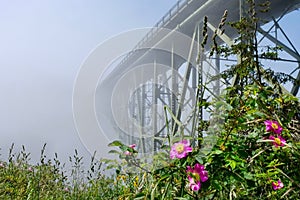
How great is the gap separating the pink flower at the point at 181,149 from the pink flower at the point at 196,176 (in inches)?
1.8

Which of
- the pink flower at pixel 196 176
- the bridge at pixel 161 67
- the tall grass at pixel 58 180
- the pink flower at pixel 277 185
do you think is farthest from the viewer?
Answer: the bridge at pixel 161 67

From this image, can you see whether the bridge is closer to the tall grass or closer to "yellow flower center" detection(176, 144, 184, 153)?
the tall grass

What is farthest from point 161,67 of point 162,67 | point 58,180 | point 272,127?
point 272,127

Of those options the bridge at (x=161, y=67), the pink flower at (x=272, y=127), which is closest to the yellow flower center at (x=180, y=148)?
the pink flower at (x=272, y=127)

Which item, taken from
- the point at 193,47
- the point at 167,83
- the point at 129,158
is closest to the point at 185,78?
the point at 193,47

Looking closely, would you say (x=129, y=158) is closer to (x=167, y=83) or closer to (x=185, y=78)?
(x=185, y=78)

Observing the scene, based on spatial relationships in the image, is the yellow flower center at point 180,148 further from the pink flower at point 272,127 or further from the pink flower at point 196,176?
the pink flower at point 272,127

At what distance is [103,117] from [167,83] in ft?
9.22

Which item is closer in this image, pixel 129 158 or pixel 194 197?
pixel 194 197

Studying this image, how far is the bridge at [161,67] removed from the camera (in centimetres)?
579

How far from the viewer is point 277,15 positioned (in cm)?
604

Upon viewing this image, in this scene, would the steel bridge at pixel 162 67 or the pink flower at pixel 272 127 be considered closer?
the pink flower at pixel 272 127

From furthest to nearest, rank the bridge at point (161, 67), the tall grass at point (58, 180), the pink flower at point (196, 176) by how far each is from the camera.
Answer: the bridge at point (161, 67)
the tall grass at point (58, 180)
the pink flower at point (196, 176)

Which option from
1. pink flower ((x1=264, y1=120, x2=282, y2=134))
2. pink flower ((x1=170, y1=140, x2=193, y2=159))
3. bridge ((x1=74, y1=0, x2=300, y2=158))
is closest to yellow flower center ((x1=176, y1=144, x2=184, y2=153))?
pink flower ((x1=170, y1=140, x2=193, y2=159))
